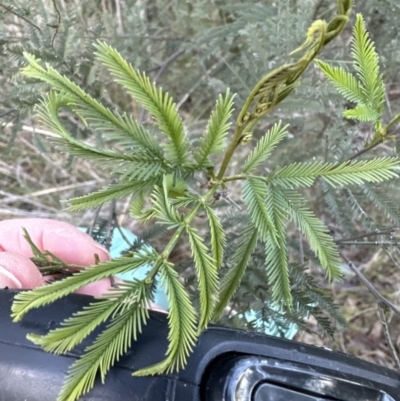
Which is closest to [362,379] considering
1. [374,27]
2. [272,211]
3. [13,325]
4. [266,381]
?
[266,381]

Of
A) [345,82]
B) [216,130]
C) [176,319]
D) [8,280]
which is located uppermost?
[345,82]

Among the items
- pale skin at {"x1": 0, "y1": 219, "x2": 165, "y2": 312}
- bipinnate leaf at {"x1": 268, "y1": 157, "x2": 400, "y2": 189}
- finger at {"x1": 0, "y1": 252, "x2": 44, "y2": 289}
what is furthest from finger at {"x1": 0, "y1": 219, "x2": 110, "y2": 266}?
bipinnate leaf at {"x1": 268, "y1": 157, "x2": 400, "y2": 189}

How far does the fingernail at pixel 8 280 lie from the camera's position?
885 millimetres

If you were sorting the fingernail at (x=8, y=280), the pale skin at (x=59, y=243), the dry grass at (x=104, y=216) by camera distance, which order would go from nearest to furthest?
the fingernail at (x=8, y=280), the pale skin at (x=59, y=243), the dry grass at (x=104, y=216)

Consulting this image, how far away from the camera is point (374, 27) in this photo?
5.66 ft

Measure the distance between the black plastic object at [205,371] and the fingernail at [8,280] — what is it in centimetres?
15

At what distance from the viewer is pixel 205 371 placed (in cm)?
68

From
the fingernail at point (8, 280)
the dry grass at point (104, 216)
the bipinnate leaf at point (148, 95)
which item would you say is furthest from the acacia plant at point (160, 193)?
the dry grass at point (104, 216)

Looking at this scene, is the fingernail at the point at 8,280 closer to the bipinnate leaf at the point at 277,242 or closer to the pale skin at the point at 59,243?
the pale skin at the point at 59,243

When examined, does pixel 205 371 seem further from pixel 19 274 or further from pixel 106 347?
pixel 19 274

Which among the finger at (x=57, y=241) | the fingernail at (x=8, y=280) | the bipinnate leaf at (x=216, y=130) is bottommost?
the fingernail at (x=8, y=280)

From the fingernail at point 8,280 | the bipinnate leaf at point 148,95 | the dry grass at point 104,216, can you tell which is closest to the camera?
the bipinnate leaf at point 148,95

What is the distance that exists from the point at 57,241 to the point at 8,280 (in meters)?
0.33

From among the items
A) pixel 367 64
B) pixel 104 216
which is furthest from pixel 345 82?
pixel 104 216
